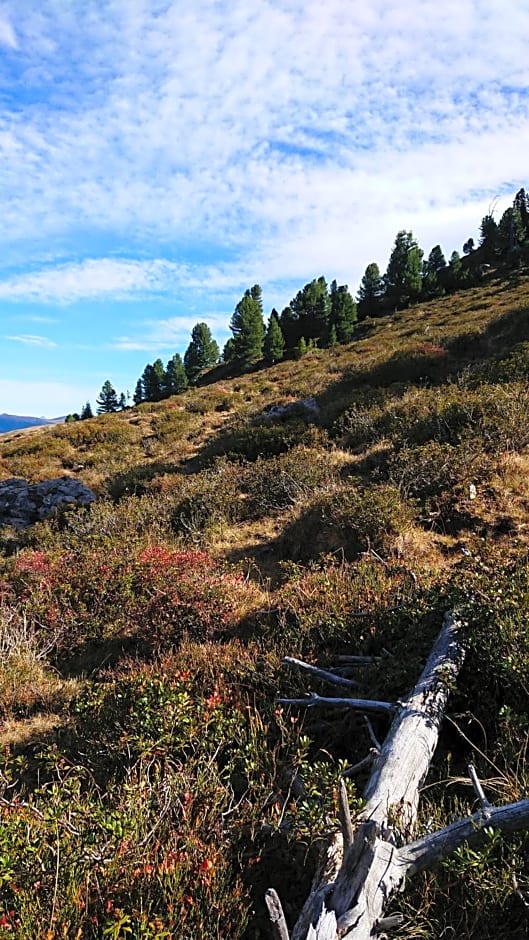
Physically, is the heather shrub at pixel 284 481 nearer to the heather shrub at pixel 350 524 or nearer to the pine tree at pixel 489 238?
the heather shrub at pixel 350 524

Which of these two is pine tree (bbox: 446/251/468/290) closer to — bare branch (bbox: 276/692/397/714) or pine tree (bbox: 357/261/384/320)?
pine tree (bbox: 357/261/384/320)

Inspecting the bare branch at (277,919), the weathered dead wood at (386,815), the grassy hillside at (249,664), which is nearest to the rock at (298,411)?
the grassy hillside at (249,664)

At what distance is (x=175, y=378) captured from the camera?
56000 mm

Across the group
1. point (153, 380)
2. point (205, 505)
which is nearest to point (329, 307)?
point (153, 380)

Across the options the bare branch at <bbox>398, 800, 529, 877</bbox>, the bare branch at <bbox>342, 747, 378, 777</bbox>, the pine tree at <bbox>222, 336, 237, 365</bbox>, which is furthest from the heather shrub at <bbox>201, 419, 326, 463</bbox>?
the pine tree at <bbox>222, 336, 237, 365</bbox>

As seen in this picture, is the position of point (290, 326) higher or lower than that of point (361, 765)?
higher

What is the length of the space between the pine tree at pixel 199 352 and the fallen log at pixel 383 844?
5582 centimetres

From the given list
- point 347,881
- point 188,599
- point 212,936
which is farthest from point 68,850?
point 188,599

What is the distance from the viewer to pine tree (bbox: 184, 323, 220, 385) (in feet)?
188

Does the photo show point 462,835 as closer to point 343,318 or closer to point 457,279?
point 343,318

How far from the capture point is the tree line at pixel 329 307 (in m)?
48.6

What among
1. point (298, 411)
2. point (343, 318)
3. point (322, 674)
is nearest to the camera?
point (322, 674)

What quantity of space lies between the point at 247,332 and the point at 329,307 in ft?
36.1

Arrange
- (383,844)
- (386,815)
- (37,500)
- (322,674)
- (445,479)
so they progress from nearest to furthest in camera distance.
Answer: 1. (383,844)
2. (386,815)
3. (322,674)
4. (445,479)
5. (37,500)
